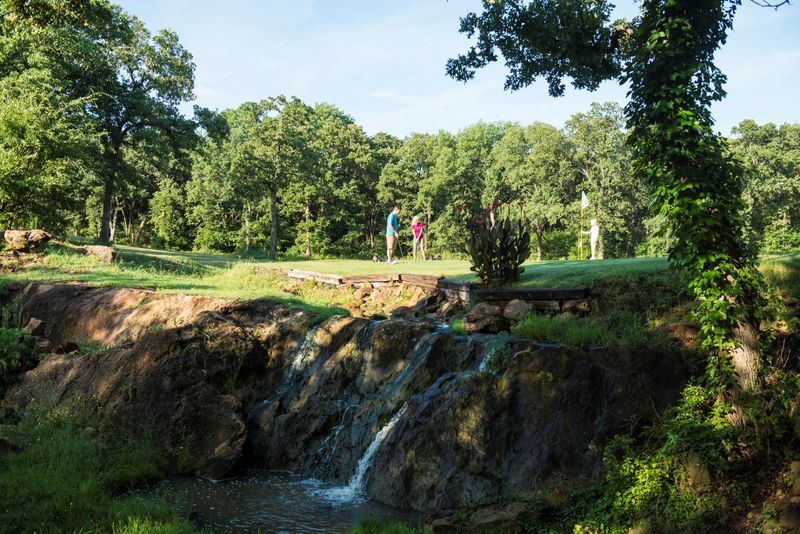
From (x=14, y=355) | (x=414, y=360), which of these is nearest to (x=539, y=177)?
(x=414, y=360)

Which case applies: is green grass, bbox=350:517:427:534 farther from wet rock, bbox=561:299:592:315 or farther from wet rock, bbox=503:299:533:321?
wet rock, bbox=561:299:592:315

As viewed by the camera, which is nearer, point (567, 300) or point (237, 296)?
point (567, 300)

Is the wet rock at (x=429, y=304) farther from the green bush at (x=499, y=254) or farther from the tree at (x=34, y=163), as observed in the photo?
the tree at (x=34, y=163)

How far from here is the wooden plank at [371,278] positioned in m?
16.6

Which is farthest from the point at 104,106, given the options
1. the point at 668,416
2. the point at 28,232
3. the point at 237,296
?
the point at 668,416

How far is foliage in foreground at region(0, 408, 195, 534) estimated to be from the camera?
643 cm

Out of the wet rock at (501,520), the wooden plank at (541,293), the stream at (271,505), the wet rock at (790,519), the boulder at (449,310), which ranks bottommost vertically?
the stream at (271,505)

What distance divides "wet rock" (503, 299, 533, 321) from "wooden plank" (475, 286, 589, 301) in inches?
8.4

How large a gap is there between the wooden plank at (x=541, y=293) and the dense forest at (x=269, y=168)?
16294 mm

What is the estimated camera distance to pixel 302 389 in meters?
11.7

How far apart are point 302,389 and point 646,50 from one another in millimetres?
8122

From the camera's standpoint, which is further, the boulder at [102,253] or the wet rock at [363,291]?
the boulder at [102,253]

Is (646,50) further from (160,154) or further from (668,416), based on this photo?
(160,154)

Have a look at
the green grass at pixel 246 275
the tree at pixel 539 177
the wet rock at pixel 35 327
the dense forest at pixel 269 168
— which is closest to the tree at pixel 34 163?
the dense forest at pixel 269 168
